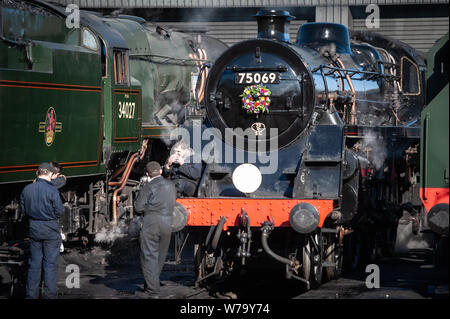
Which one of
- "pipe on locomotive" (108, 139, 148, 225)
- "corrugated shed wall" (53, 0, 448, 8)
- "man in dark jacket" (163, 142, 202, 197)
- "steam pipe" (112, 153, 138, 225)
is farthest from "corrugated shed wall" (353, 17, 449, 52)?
"man in dark jacket" (163, 142, 202, 197)

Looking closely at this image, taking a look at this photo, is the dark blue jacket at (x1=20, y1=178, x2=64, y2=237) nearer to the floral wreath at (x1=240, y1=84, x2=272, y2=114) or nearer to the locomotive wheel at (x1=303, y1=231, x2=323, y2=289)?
the floral wreath at (x1=240, y1=84, x2=272, y2=114)

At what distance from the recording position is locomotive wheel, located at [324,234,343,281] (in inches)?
384

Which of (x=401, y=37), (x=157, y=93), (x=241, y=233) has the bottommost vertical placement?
(x=241, y=233)

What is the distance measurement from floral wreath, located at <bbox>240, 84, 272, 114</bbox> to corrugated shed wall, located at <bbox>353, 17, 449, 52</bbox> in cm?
1070

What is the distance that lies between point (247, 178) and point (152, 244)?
132 cm

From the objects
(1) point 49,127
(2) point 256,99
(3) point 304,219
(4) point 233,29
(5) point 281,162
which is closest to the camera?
(3) point 304,219

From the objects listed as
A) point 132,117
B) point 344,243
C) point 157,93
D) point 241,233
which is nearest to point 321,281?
point 344,243

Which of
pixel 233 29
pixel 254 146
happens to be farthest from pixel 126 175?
pixel 233 29

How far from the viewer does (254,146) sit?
988 centimetres

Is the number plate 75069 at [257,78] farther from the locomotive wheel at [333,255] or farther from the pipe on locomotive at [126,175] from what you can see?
the pipe on locomotive at [126,175]

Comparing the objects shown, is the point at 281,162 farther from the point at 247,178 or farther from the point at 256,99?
the point at 256,99
